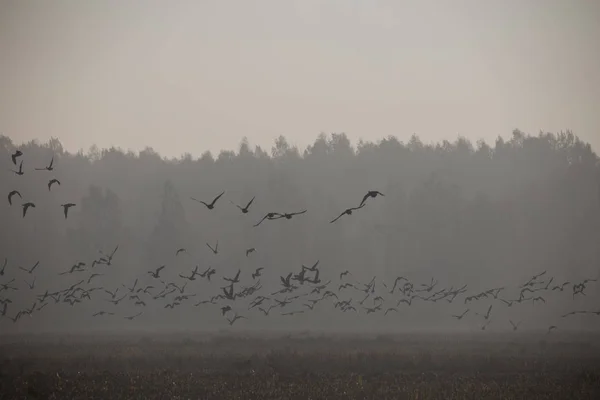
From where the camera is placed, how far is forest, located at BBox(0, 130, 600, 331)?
81.2m

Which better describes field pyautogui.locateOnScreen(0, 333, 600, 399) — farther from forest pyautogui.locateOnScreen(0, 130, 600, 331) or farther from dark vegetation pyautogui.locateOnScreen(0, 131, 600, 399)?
forest pyautogui.locateOnScreen(0, 130, 600, 331)

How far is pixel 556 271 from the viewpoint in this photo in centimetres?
8612

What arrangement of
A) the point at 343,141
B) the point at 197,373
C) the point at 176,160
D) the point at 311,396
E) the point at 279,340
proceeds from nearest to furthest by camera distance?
the point at 311,396, the point at 197,373, the point at 279,340, the point at 343,141, the point at 176,160

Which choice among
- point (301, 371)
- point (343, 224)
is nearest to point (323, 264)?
point (343, 224)

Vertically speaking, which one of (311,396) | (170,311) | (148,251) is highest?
(148,251)

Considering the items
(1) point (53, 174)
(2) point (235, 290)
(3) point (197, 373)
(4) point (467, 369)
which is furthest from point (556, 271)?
(1) point (53, 174)

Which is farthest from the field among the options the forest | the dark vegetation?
the forest

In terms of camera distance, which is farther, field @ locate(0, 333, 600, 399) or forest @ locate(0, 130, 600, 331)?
forest @ locate(0, 130, 600, 331)

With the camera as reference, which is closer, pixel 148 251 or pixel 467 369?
pixel 467 369

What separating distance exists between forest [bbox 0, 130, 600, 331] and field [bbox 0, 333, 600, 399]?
95.8 feet

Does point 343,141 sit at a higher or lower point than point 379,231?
higher

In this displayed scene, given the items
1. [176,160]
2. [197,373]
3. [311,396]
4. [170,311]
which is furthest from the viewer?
[176,160]

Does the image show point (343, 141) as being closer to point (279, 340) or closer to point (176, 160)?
point (176, 160)

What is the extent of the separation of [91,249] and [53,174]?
35548 millimetres
